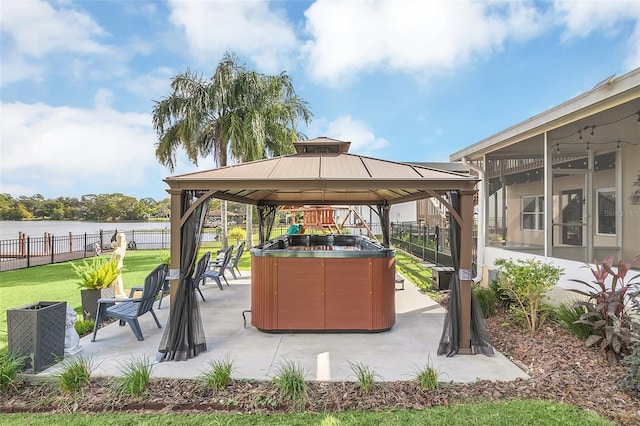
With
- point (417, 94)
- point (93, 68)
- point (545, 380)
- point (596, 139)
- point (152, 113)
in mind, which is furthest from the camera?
point (417, 94)

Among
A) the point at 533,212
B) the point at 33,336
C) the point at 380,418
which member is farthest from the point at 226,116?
the point at 380,418

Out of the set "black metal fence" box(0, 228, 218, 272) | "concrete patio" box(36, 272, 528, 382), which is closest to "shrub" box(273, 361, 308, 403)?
"concrete patio" box(36, 272, 528, 382)

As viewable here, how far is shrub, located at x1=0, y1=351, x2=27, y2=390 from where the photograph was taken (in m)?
3.39

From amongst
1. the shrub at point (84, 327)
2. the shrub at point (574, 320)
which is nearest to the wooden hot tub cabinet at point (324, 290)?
the shrub at point (574, 320)

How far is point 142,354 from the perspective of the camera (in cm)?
433

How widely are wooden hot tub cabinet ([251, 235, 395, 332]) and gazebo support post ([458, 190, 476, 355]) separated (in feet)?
3.72

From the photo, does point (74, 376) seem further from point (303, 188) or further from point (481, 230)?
point (481, 230)

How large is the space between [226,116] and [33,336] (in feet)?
40.7

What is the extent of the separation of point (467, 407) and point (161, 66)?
17804mm

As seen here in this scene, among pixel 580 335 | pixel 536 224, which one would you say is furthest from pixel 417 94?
pixel 580 335

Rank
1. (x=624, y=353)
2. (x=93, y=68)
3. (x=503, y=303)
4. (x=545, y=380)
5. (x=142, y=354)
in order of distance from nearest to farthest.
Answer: (x=545, y=380) → (x=624, y=353) → (x=142, y=354) → (x=503, y=303) → (x=93, y=68)

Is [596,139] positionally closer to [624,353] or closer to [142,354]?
[624,353]

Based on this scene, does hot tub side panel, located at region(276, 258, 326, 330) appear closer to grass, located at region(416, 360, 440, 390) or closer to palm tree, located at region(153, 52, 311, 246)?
grass, located at region(416, 360, 440, 390)

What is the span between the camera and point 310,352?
4.38 m
